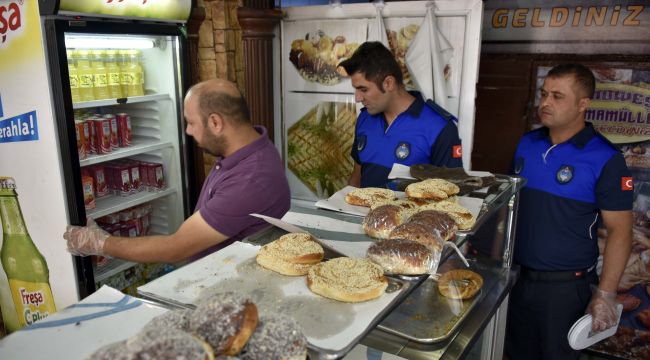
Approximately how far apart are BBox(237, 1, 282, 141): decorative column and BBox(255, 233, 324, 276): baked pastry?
248 centimetres

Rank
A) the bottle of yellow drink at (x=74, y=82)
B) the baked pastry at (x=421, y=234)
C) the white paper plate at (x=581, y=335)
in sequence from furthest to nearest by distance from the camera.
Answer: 1. the bottle of yellow drink at (x=74, y=82)
2. the white paper plate at (x=581, y=335)
3. the baked pastry at (x=421, y=234)

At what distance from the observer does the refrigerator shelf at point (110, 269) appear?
314 centimetres

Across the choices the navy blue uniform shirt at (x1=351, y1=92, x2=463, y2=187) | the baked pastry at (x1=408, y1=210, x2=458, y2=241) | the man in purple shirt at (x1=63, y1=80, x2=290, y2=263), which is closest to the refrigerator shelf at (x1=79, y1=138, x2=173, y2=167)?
the man in purple shirt at (x1=63, y1=80, x2=290, y2=263)

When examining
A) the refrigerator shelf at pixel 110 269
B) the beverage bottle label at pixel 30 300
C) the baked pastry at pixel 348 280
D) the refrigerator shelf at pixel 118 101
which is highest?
the refrigerator shelf at pixel 118 101

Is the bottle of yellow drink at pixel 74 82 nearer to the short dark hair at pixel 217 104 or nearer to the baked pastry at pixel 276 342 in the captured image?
the short dark hair at pixel 217 104

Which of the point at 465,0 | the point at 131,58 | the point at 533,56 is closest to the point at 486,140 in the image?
the point at 533,56

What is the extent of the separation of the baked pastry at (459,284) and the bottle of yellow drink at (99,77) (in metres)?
2.29

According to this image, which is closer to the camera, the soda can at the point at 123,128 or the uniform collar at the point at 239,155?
the uniform collar at the point at 239,155

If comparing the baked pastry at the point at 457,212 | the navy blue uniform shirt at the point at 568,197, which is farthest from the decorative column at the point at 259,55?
the baked pastry at the point at 457,212

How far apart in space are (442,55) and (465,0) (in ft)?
1.13

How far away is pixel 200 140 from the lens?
2.26 m

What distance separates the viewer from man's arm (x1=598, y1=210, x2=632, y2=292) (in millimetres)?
2443

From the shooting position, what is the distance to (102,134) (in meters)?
3.02

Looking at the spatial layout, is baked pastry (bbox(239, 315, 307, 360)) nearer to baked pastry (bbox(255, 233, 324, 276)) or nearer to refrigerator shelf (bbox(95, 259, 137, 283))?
baked pastry (bbox(255, 233, 324, 276))
